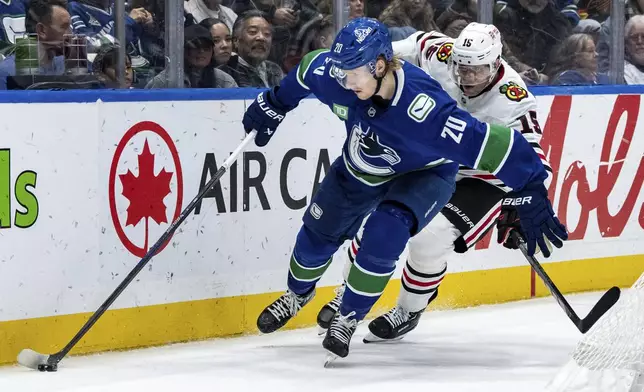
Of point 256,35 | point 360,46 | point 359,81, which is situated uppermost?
point 360,46

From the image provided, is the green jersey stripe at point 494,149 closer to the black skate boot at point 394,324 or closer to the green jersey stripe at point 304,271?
the green jersey stripe at point 304,271

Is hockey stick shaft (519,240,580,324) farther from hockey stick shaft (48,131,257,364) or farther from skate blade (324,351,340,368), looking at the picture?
hockey stick shaft (48,131,257,364)

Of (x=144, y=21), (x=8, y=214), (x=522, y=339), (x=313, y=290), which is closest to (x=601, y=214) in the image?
(x=522, y=339)

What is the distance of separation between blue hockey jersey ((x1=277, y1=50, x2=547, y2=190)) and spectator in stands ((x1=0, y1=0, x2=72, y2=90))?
88cm

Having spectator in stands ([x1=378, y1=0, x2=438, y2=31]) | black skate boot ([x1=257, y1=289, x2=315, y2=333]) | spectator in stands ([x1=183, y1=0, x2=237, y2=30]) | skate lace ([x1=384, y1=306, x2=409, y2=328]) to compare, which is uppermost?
spectator in stands ([x1=183, y1=0, x2=237, y2=30])

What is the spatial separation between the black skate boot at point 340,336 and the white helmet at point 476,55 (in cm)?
97

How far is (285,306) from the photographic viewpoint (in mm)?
4949

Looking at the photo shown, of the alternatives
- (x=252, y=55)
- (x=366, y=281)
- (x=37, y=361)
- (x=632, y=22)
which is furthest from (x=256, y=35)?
(x=632, y=22)

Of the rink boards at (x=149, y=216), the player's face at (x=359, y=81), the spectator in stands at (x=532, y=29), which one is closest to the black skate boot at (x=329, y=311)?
the rink boards at (x=149, y=216)

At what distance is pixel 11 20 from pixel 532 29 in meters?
2.69

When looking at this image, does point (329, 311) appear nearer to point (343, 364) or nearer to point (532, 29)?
point (343, 364)

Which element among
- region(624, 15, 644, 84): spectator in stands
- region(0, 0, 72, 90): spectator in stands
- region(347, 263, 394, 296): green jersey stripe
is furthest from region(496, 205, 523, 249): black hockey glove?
region(624, 15, 644, 84): spectator in stands

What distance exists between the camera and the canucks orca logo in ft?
15.0

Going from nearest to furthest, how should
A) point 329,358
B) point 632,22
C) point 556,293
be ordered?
point 329,358 → point 556,293 → point 632,22
